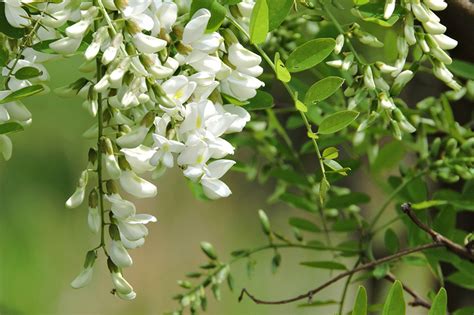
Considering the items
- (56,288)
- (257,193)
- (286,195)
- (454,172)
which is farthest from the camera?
(257,193)

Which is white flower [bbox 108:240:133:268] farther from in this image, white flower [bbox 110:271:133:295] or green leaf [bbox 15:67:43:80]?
green leaf [bbox 15:67:43:80]

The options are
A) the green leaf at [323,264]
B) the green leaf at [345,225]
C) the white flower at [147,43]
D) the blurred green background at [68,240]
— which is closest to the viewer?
the white flower at [147,43]

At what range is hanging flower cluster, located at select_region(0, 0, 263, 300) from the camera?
0.51 m

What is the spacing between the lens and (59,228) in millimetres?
2066

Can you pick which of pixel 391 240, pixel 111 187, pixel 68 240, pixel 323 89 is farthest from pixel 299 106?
pixel 68 240

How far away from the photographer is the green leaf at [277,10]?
1.86 feet

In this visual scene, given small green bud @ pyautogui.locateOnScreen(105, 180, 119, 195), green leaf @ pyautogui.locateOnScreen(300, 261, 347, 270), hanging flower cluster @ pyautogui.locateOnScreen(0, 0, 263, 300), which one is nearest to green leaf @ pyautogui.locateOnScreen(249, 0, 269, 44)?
hanging flower cluster @ pyautogui.locateOnScreen(0, 0, 263, 300)

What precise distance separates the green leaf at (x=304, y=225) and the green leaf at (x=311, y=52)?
305 millimetres

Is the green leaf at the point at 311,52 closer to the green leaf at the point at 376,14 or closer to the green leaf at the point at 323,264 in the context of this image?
the green leaf at the point at 376,14

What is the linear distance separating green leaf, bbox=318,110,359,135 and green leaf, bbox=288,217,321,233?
0.28 m

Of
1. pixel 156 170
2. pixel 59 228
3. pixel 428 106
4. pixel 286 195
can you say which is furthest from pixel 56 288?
pixel 156 170

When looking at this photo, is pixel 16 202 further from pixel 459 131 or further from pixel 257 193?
pixel 459 131

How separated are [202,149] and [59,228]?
5.25 ft

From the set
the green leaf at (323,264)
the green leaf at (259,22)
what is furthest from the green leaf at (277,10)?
the green leaf at (323,264)
